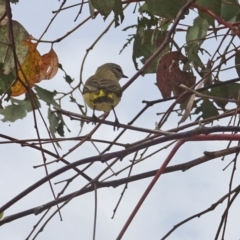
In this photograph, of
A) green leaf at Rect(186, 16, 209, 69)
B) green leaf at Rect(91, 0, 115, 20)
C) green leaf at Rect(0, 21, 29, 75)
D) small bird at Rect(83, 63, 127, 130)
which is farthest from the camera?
small bird at Rect(83, 63, 127, 130)

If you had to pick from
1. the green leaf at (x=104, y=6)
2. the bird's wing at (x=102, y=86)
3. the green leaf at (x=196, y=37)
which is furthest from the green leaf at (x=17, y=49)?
the bird's wing at (x=102, y=86)

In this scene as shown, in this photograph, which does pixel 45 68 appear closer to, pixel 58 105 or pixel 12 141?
pixel 58 105

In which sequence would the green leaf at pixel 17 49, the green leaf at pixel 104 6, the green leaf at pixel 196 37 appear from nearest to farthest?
the green leaf at pixel 104 6, the green leaf at pixel 17 49, the green leaf at pixel 196 37

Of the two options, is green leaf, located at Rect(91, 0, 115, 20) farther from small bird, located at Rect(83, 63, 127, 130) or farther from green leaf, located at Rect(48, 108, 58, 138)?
Result: small bird, located at Rect(83, 63, 127, 130)

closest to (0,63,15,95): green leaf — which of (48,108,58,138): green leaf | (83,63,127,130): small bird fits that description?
(48,108,58,138): green leaf

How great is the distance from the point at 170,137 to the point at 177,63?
0.48 meters

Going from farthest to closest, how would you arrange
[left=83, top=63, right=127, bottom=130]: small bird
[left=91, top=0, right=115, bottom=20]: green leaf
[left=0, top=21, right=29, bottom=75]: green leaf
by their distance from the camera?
1. [left=83, top=63, right=127, bottom=130]: small bird
2. [left=0, top=21, right=29, bottom=75]: green leaf
3. [left=91, top=0, right=115, bottom=20]: green leaf

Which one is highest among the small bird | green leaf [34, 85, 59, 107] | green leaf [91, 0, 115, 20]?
the small bird

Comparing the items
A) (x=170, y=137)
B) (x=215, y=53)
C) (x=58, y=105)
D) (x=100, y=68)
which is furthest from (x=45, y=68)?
(x=100, y=68)

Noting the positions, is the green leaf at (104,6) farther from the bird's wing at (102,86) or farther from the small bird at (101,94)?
the bird's wing at (102,86)

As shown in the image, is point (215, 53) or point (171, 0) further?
A: point (215, 53)

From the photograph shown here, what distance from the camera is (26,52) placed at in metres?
1.06

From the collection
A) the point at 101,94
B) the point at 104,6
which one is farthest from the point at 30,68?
the point at 101,94

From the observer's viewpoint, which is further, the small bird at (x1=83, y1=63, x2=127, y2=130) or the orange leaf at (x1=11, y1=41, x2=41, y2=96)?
the small bird at (x1=83, y1=63, x2=127, y2=130)
